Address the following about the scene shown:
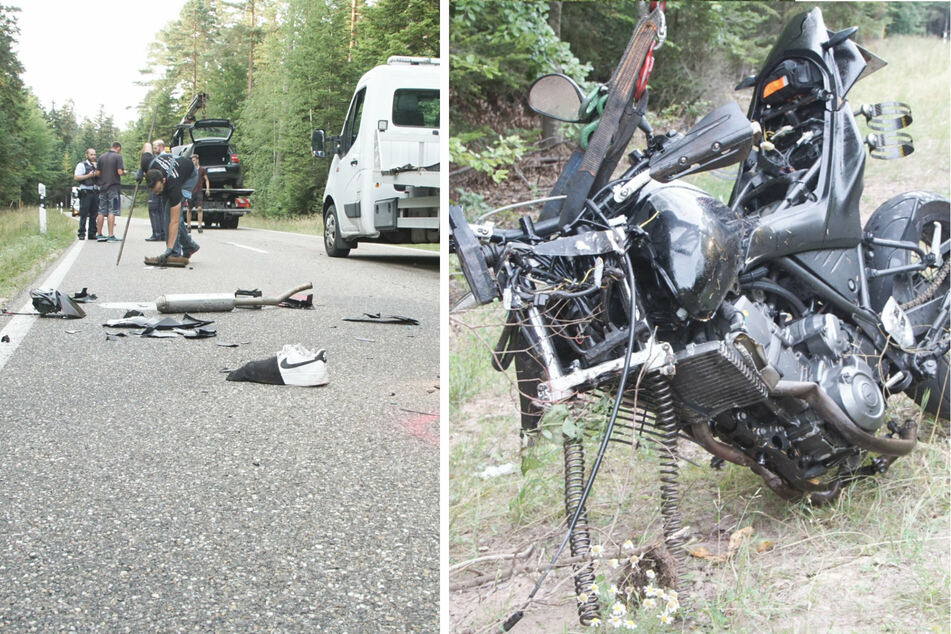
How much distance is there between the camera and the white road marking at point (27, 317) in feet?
5.35

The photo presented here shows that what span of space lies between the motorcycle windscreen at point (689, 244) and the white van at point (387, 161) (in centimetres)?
42

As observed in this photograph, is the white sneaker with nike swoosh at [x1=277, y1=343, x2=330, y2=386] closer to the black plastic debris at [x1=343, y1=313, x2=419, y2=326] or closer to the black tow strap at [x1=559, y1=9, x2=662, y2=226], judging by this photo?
the black plastic debris at [x1=343, y1=313, x2=419, y2=326]

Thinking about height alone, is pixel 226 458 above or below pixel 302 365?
below

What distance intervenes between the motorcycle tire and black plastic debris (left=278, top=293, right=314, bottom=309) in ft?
5.21

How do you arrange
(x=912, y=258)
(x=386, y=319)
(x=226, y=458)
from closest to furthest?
1. (x=226, y=458)
2. (x=386, y=319)
3. (x=912, y=258)

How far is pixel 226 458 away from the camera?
1884 mm

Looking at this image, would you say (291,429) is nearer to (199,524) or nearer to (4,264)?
(199,524)

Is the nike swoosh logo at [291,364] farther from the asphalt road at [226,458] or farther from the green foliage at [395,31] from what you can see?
the green foliage at [395,31]

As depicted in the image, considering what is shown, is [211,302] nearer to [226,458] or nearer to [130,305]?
[130,305]

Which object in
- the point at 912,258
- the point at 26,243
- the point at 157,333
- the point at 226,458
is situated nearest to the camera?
the point at 26,243

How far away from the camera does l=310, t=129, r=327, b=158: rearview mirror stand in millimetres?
1754

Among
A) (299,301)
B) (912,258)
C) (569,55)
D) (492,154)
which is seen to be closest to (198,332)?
(299,301)

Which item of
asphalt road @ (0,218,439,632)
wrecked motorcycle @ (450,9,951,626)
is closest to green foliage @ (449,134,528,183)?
Answer: wrecked motorcycle @ (450,9,951,626)

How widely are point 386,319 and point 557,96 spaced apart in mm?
714
